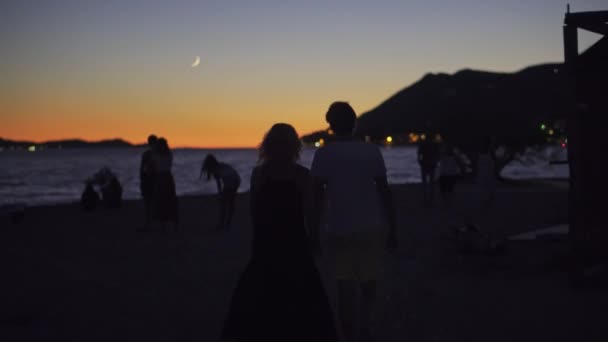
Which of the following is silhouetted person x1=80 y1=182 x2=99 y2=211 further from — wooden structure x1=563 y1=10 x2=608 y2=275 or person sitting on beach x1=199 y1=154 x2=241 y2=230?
wooden structure x1=563 y1=10 x2=608 y2=275

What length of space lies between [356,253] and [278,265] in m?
0.66

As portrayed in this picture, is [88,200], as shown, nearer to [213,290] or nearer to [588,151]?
[213,290]

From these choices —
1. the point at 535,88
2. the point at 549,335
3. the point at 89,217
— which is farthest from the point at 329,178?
the point at 89,217

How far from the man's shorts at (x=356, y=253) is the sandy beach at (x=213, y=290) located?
3.29 feet

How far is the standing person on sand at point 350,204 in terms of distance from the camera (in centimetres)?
453

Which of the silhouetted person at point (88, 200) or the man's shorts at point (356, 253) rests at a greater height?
the man's shorts at point (356, 253)

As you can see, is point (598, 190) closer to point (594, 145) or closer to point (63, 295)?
point (594, 145)

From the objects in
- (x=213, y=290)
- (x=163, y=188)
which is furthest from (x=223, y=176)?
(x=213, y=290)

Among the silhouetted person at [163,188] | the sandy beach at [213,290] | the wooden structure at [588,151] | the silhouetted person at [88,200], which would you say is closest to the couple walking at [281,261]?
the sandy beach at [213,290]

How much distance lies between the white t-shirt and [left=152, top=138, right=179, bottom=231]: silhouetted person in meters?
8.39

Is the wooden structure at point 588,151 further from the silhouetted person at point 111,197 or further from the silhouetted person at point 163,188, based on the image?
the silhouetted person at point 111,197

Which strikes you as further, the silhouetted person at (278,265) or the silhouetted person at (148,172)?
the silhouetted person at (148,172)

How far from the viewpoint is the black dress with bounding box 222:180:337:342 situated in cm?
417

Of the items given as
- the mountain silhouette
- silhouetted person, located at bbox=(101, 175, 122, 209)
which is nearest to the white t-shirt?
Result: the mountain silhouette
